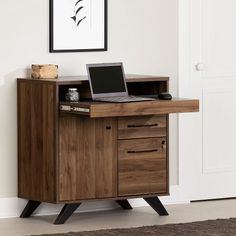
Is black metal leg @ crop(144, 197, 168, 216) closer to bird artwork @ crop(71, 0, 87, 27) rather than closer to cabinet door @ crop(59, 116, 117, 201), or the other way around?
cabinet door @ crop(59, 116, 117, 201)

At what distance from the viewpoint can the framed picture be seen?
254 inches

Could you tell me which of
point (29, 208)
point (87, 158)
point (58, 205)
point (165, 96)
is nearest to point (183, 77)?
point (165, 96)

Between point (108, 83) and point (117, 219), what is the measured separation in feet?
2.84

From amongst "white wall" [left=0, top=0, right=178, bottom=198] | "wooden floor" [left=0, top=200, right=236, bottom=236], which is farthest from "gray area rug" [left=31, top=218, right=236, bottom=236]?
"white wall" [left=0, top=0, right=178, bottom=198]

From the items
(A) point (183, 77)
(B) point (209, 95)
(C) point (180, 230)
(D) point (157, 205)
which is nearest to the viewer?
(C) point (180, 230)

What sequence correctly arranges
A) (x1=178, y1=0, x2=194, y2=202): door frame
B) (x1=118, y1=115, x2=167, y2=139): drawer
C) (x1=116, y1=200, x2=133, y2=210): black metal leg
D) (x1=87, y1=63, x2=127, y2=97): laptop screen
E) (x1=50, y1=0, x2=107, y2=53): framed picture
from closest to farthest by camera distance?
1. (x1=87, y1=63, x2=127, y2=97): laptop screen
2. (x1=118, y1=115, x2=167, y2=139): drawer
3. (x1=50, y1=0, x2=107, y2=53): framed picture
4. (x1=116, y1=200, x2=133, y2=210): black metal leg
5. (x1=178, y1=0, x2=194, y2=202): door frame

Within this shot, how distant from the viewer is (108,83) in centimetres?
627

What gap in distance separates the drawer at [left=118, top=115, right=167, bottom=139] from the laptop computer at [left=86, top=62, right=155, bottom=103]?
0.17 m

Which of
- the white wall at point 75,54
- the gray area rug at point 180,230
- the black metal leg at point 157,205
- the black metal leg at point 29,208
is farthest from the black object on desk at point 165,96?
the black metal leg at point 29,208

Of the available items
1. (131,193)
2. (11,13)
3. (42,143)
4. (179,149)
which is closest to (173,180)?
(179,149)

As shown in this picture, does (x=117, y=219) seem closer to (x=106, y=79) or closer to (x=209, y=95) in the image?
(x=106, y=79)

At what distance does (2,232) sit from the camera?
604 cm

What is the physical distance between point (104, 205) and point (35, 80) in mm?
1028

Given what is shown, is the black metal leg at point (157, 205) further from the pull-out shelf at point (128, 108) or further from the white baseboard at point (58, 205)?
the pull-out shelf at point (128, 108)
